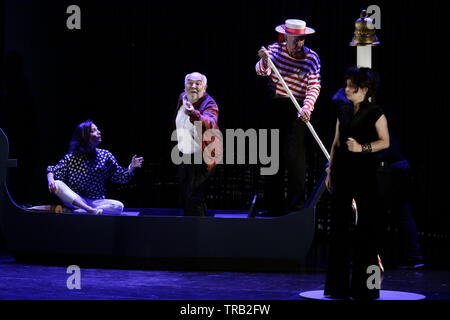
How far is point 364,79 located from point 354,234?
2.63 feet

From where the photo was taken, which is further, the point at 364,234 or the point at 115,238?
the point at 115,238

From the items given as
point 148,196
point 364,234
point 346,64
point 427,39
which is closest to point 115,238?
point 148,196

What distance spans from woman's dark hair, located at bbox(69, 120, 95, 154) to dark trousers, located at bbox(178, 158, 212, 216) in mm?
736

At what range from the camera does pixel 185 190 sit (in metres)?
6.26

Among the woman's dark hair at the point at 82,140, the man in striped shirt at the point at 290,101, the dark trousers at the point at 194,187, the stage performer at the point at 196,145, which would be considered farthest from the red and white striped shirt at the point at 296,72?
the woman's dark hair at the point at 82,140

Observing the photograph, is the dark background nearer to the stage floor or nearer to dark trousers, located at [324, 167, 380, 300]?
the stage floor

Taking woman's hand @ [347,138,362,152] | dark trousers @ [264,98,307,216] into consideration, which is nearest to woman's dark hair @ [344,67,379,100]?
woman's hand @ [347,138,362,152]

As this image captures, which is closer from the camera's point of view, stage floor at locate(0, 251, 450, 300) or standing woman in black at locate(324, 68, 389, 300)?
standing woman in black at locate(324, 68, 389, 300)

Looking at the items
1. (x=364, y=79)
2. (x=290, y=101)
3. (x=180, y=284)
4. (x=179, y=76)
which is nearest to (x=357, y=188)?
(x=364, y=79)

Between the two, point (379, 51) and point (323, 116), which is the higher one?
point (379, 51)

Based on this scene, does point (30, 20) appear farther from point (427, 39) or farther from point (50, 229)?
point (427, 39)

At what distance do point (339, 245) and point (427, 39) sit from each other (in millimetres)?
2803

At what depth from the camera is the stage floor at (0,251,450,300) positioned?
16.8ft

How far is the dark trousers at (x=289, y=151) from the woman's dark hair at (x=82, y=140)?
1.24 metres
